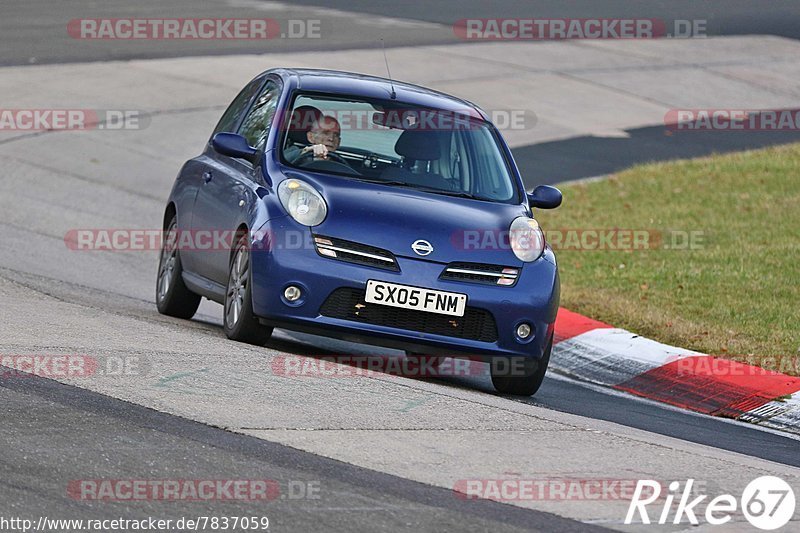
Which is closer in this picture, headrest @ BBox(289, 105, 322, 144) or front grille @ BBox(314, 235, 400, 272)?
front grille @ BBox(314, 235, 400, 272)

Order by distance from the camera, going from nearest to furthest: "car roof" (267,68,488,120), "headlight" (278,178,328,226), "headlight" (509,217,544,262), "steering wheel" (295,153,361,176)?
"headlight" (278,178,328,226) < "headlight" (509,217,544,262) < "steering wheel" (295,153,361,176) < "car roof" (267,68,488,120)

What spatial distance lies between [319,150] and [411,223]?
1.05m

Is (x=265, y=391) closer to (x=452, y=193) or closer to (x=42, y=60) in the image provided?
(x=452, y=193)

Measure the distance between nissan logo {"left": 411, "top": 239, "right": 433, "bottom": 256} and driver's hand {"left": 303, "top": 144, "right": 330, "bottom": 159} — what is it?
1.14 metres

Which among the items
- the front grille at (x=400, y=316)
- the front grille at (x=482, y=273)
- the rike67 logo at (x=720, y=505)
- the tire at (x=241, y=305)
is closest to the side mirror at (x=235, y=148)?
the tire at (x=241, y=305)

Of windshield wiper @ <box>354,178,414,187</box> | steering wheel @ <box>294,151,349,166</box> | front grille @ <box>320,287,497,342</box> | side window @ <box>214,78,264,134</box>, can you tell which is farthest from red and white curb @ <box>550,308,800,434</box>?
side window @ <box>214,78,264,134</box>

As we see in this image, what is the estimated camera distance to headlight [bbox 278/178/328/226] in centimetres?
840

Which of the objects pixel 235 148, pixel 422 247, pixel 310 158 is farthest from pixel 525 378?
pixel 235 148

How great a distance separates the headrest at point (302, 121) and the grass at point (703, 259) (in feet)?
10.1

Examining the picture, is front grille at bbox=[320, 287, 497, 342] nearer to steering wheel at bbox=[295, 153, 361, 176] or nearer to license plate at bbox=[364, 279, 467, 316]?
license plate at bbox=[364, 279, 467, 316]

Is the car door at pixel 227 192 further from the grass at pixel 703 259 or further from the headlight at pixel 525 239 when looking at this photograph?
the grass at pixel 703 259

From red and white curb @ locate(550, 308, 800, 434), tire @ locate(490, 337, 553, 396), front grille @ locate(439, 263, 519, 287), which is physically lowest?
red and white curb @ locate(550, 308, 800, 434)

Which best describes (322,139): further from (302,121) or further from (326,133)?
(302,121)

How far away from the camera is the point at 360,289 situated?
823 centimetres
